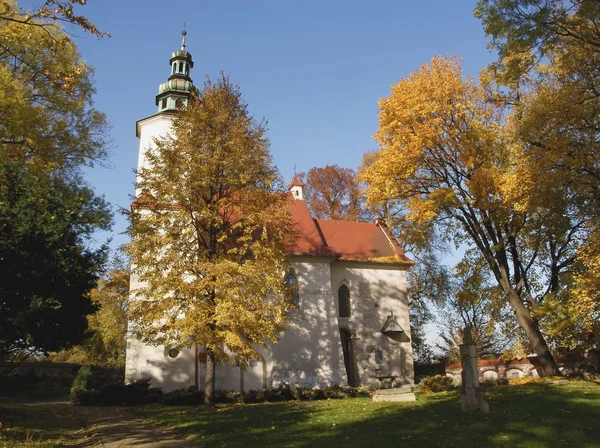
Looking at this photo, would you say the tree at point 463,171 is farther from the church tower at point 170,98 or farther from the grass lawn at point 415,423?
the church tower at point 170,98

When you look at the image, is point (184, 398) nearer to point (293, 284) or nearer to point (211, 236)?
point (211, 236)

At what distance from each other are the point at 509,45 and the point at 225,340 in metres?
11.3

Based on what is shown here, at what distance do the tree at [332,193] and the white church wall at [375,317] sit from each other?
10.9 m

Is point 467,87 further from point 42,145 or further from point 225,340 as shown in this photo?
point 42,145

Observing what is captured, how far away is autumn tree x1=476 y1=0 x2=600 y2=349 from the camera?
11859 millimetres

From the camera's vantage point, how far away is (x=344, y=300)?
25.4 metres

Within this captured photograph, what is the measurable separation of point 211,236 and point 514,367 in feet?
56.3

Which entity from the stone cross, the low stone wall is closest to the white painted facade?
the low stone wall

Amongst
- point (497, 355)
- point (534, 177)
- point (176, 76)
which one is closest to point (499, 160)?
point (534, 177)

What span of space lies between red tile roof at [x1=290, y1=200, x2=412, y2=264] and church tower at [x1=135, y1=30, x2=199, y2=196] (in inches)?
312

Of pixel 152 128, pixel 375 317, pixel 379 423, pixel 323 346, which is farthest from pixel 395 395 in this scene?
pixel 152 128

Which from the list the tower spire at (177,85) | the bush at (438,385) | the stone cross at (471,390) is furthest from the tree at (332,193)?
the stone cross at (471,390)

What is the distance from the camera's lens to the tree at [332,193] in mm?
37094

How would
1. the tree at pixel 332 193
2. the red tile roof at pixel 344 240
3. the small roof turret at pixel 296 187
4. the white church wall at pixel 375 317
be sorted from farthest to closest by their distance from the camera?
1. the tree at pixel 332 193
2. the small roof turret at pixel 296 187
3. the white church wall at pixel 375 317
4. the red tile roof at pixel 344 240
